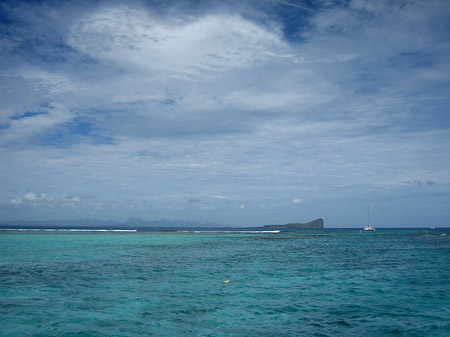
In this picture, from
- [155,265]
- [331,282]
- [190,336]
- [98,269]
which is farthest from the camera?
[155,265]

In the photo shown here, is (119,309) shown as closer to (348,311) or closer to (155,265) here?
(348,311)

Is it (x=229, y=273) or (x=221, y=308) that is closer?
(x=221, y=308)

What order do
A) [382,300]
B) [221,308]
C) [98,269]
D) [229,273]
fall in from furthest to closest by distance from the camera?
1. [98,269]
2. [229,273]
3. [382,300]
4. [221,308]

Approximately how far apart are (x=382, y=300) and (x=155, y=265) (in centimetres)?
1846

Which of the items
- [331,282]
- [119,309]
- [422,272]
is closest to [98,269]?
[119,309]

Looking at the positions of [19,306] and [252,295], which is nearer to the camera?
[19,306]

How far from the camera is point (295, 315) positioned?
553 inches

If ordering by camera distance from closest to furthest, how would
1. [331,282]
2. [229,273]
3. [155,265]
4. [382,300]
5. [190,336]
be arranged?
[190,336] < [382,300] < [331,282] < [229,273] < [155,265]

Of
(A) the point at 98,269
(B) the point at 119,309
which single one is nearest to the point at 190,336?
(B) the point at 119,309

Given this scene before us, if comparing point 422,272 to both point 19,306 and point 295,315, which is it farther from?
point 19,306

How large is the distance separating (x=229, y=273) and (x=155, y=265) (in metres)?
7.66

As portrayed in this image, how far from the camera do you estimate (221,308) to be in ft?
49.6

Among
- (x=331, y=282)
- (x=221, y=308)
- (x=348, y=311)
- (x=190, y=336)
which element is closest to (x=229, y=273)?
(x=331, y=282)

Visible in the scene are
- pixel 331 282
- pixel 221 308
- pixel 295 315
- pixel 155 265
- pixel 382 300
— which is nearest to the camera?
pixel 295 315
